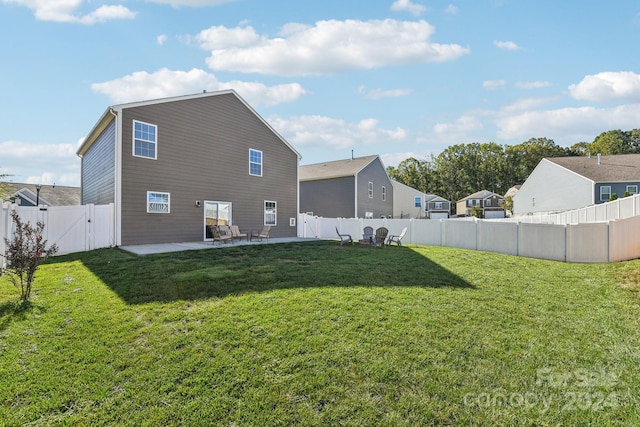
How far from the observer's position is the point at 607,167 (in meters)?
28.8

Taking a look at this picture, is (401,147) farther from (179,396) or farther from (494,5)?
(179,396)

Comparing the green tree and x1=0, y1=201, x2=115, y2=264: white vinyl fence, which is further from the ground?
the green tree

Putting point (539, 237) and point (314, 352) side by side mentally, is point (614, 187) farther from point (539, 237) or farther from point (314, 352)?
point (314, 352)

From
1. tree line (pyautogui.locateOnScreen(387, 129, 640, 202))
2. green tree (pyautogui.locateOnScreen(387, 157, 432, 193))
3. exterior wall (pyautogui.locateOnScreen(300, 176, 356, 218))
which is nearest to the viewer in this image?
exterior wall (pyautogui.locateOnScreen(300, 176, 356, 218))

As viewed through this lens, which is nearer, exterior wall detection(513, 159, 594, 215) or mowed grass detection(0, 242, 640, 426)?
mowed grass detection(0, 242, 640, 426)

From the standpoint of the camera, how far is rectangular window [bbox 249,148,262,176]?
16.3 m

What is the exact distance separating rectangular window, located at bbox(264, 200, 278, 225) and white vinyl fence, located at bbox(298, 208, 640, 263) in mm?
6096

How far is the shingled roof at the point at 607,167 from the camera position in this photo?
27188 mm

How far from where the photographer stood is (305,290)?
602 cm

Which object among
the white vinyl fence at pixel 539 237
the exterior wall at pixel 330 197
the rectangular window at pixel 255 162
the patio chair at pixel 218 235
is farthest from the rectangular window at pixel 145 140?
the exterior wall at pixel 330 197

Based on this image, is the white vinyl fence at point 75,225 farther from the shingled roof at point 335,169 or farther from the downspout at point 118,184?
the shingled roof at point 335,169

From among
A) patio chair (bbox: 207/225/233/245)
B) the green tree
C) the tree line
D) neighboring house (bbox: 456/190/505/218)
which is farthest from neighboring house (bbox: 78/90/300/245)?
the tree line

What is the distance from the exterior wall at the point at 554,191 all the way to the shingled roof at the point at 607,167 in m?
0.63

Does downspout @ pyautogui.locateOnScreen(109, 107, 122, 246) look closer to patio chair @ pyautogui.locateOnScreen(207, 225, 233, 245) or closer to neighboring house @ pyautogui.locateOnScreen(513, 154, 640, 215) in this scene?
patio chair @ pyautogui.locateOnScreen(207, 225, 233, 245)
